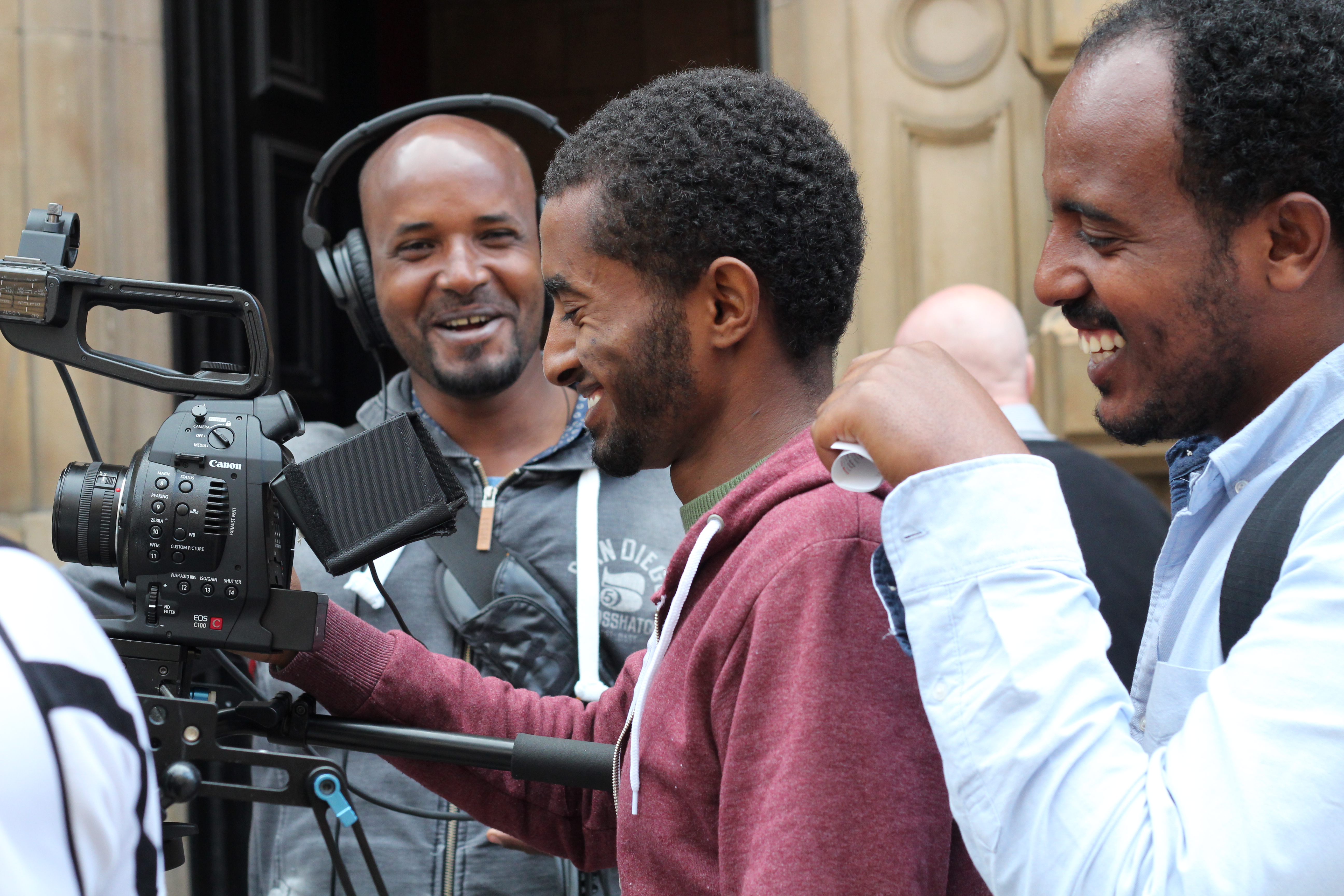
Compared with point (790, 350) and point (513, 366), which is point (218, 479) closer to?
point (790, 350)

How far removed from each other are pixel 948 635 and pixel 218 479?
2.39 feet

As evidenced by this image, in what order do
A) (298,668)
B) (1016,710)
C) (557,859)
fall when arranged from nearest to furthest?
(1016,710) < (298,668) < (557,859)

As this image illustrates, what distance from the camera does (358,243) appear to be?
2.00m

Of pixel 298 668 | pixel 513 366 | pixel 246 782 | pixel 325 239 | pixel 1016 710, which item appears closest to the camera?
pixel 1016 710

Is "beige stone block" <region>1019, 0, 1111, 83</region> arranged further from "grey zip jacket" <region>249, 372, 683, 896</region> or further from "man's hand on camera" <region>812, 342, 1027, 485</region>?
"man's hand on camera" <region>812, 342, 1027, 485</region>

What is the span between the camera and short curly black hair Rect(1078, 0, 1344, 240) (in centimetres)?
86

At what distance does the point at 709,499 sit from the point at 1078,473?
153cm

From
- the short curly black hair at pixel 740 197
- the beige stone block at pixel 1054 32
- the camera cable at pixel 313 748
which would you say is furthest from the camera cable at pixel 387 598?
the beige stone block at pixel 1054 32

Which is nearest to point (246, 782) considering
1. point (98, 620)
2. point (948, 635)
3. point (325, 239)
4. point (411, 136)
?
point (325, 239)

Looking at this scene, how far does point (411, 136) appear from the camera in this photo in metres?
1.97

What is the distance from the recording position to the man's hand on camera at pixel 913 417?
0.83 metres

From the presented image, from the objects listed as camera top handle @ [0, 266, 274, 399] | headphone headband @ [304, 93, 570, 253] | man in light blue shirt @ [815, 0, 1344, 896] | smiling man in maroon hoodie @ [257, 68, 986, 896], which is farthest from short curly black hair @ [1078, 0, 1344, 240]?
headphone headband @ [304, 93, 570, 253]

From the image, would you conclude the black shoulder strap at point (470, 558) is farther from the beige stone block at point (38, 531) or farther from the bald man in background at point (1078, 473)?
the beige stone block at point (38, 531)

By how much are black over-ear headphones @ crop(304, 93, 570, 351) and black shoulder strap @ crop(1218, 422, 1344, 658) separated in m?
1.30
